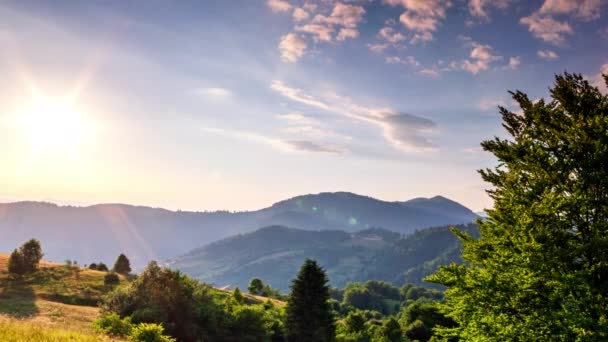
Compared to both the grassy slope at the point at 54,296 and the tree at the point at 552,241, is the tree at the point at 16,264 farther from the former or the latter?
the tree at the point at 552,241

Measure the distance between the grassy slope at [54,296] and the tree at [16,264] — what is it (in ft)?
3.87

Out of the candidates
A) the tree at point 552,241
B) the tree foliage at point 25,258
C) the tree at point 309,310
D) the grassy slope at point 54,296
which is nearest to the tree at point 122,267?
the grassy slope at point 54,296

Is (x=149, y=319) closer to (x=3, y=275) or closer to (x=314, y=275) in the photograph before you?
(x=314, y=275)

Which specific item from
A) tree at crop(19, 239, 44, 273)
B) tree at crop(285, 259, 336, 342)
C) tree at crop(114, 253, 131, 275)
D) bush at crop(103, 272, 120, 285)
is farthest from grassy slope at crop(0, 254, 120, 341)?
tree at crop(285, 259, 336, 342)

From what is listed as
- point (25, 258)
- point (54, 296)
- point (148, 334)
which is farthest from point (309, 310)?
point (25, 258)

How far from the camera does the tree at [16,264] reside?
56.0 m

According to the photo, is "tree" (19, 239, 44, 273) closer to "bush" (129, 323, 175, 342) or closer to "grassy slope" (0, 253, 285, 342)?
"grassy slope" (0, 253, 285, 342)

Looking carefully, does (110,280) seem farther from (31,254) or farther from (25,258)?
(25,258)

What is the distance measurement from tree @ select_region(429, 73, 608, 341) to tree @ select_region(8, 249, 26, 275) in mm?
60860

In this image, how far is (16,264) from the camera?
56.3 meters

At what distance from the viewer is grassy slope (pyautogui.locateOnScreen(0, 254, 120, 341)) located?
36.2 m

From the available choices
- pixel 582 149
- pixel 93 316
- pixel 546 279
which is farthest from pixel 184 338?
pixel 582 149

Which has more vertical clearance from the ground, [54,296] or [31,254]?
[31,254]

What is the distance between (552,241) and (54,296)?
179ft
